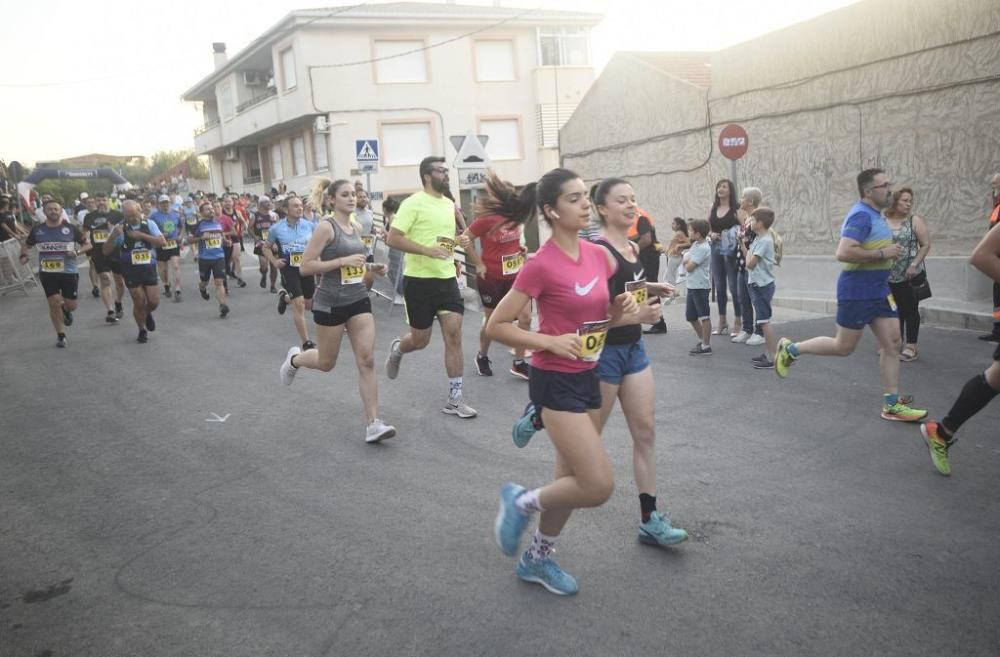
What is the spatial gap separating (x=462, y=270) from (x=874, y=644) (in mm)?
11364

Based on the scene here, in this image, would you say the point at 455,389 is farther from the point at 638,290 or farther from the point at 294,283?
the point at 294,283

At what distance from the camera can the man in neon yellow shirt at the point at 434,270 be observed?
675 centimetres

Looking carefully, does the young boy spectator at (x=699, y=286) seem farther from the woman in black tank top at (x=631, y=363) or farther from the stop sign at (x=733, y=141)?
the woman in black tank top at (x=631, y=363)

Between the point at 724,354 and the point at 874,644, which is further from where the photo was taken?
the point at 724,354

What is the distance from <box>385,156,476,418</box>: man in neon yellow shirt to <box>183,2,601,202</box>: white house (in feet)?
78.1

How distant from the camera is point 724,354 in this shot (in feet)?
30.0

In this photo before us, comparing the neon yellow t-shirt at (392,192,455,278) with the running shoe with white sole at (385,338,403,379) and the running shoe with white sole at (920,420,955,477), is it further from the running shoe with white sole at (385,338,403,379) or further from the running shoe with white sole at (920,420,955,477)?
the running shoe with white sole at (920,420,955,477)

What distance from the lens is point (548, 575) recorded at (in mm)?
3617

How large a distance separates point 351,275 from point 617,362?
295cm

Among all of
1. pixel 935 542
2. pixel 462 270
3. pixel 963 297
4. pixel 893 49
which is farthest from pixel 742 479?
pixel 893 49

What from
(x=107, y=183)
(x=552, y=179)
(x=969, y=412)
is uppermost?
(x=107, y=183)

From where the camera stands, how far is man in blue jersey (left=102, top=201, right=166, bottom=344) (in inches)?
450

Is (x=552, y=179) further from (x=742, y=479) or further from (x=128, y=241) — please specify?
(x=128, y=241)

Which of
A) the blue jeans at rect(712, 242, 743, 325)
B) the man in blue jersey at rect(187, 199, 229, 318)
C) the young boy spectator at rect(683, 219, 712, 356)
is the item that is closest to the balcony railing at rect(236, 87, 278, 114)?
the man in blue jersey at rect(187, 199, 229, 318)
